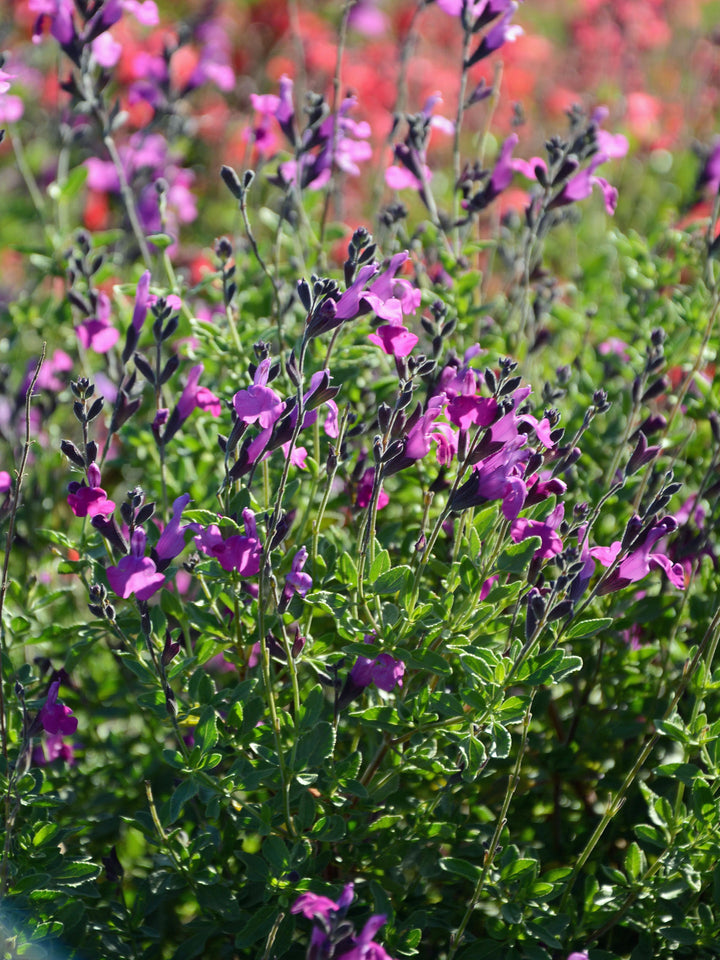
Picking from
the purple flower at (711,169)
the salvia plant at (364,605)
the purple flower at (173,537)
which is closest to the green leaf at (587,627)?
the salvia plant at (364,605)

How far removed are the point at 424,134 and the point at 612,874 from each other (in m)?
1.89

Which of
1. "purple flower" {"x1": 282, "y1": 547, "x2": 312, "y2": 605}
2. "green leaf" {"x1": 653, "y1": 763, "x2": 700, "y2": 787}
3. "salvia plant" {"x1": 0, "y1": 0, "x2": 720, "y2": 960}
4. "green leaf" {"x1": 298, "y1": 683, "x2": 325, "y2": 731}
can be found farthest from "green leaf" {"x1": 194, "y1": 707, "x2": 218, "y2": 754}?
"green leaf" {"x1": 653, "y1": 763, "x2": 700, "y2": 787}

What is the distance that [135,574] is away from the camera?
1762 mm

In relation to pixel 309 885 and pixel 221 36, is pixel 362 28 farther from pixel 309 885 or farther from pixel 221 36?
pixel 309 885

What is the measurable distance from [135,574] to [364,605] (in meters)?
0.45

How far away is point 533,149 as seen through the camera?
23.9 feet

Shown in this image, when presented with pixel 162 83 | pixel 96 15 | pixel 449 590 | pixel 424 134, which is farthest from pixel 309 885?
pixel 162 83

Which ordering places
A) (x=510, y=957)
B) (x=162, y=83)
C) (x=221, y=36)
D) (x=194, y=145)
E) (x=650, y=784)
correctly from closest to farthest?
1. (x=510, y=957)
2. (x=650, y=784)
3. (x=162, y=83)
4. (x=221, y=36)
5. (x=194, y=145)

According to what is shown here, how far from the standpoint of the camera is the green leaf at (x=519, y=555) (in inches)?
77.4

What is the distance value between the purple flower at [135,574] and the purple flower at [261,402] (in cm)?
28

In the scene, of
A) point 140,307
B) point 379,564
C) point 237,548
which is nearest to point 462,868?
point 379,564

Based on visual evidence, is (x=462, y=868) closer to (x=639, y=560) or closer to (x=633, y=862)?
(x=633, y=862)

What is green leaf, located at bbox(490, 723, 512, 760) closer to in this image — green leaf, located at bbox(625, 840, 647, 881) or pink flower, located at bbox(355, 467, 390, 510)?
green leaf, located at bbox(625, 840, 647, 881)

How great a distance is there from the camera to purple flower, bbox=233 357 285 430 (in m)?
1.77
